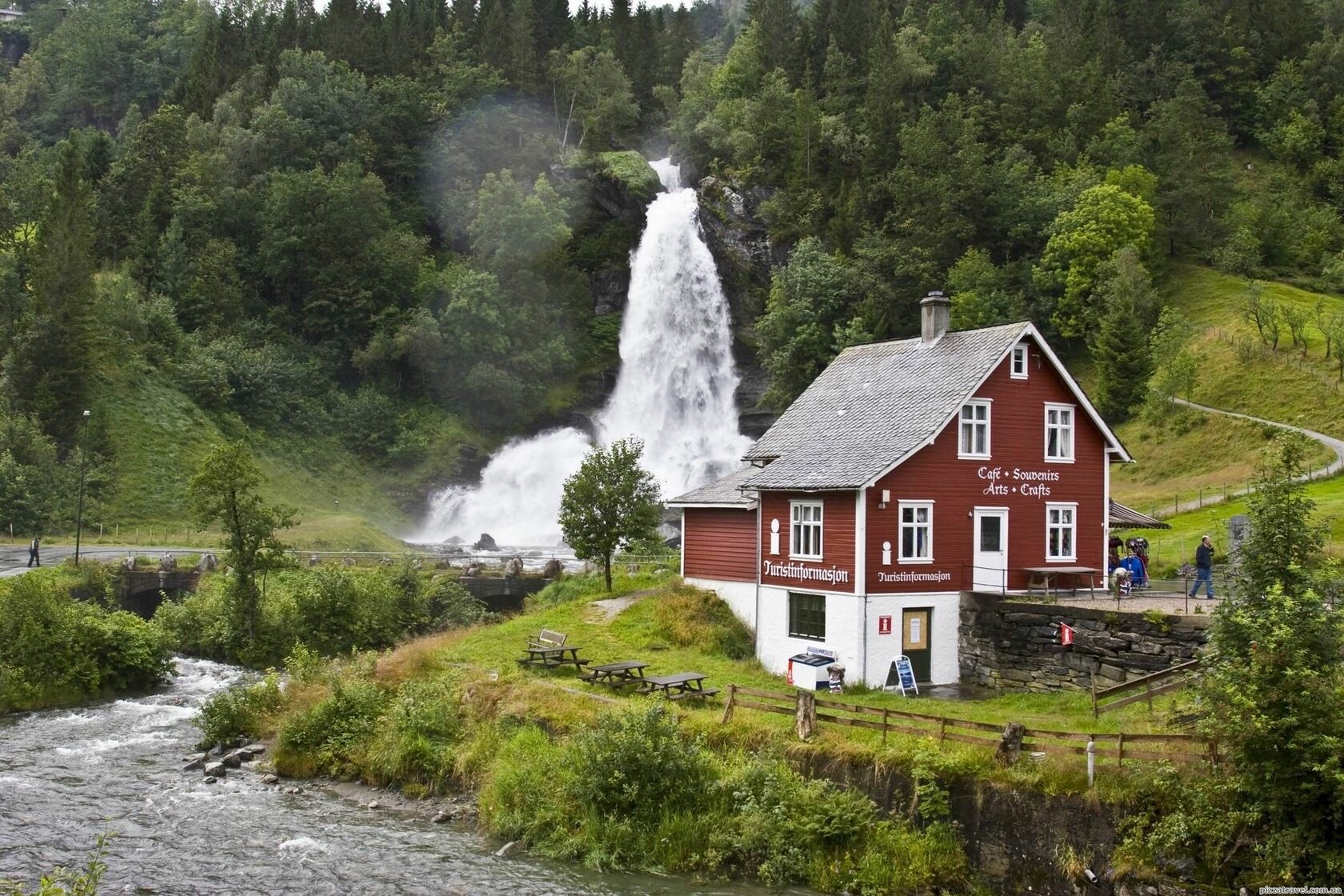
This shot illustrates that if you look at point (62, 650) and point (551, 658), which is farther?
point (62, 650)

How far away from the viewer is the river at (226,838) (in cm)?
1898

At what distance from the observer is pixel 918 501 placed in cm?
2867

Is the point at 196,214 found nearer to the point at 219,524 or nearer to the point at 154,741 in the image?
the point at 219,524

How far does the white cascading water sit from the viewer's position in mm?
62562

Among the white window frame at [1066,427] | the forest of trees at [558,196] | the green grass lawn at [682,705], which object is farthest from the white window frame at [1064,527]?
the forest of trees at [558,196]

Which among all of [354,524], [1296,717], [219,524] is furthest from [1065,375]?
[219,524]

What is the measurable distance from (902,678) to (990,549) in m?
4.71

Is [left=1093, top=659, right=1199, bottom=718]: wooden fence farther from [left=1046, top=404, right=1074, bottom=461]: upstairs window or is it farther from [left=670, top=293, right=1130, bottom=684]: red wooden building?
[left=1046, top=404, right=1074, bottom=461]: upstairs window

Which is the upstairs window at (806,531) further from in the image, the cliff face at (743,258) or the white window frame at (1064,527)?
the cliff face at (743,258)

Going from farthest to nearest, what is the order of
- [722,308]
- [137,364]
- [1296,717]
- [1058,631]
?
[722,308] → [137,364] → [1058,631] → [1296,717]

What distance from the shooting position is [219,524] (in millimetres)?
56812

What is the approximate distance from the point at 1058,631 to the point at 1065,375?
24.7 feet

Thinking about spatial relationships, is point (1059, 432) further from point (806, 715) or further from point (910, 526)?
point (806, 715)

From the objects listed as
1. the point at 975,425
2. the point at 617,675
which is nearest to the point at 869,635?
the point at 617,675
